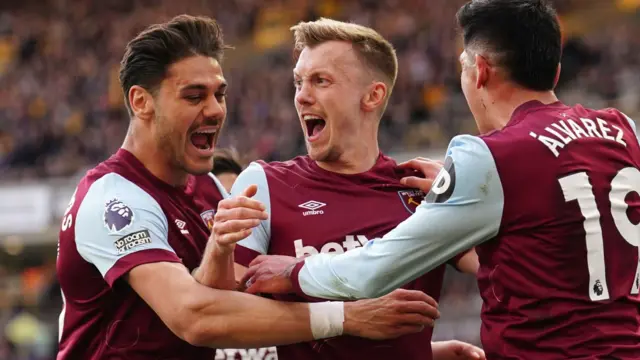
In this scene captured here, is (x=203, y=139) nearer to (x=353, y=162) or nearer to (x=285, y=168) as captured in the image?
(x=285, y=168)

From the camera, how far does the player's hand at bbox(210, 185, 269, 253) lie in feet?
13.7

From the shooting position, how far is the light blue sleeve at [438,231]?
388 centimetres

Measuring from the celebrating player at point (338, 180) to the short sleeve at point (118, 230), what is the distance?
403 mm

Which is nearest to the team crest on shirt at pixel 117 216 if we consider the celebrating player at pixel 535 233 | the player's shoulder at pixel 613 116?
the celebrating player at pixel 535 233

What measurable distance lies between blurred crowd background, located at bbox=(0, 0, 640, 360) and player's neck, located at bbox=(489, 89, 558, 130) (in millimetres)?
10191

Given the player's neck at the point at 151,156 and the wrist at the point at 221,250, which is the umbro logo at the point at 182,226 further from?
the wrist at the point at 221,250

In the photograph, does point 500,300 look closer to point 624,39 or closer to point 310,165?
point 310,165

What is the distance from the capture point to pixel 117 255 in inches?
174

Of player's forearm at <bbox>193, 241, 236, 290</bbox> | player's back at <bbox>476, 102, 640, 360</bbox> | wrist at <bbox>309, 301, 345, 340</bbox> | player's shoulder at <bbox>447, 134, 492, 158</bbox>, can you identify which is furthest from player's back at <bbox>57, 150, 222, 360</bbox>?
player's back at <bbox>476, 102, 640, 360</bbox>

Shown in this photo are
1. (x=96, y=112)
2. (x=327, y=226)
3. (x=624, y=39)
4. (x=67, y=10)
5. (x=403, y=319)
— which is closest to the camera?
(x=403, y=319)

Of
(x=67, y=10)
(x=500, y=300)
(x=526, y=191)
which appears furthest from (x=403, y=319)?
(x=67, y=10)

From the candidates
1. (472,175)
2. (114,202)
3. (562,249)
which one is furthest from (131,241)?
(562,249)

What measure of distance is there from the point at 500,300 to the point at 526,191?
0.44 meters

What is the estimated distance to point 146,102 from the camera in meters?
4.92
